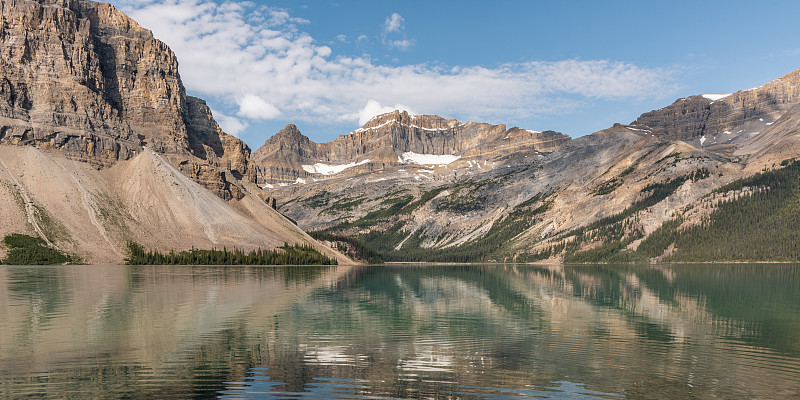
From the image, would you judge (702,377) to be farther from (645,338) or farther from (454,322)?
(454,322)

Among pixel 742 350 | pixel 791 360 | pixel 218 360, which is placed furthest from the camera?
pixel 742 350

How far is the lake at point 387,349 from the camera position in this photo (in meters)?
27.3

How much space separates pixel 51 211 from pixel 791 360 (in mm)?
207463

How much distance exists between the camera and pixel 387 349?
125 ft

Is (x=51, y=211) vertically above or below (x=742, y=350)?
above

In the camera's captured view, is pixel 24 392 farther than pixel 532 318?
No

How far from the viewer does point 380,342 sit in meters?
40.8

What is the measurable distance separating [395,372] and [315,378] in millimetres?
4681

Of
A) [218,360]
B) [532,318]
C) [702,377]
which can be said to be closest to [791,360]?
[702,377]

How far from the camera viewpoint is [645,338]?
4441cm

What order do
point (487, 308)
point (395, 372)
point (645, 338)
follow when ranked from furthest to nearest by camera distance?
point (487, 308)
point (645, 338)
point (395, 372)

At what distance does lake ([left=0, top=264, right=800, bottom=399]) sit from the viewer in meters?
27.3

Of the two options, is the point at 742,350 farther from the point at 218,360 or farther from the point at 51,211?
the point at 51,211

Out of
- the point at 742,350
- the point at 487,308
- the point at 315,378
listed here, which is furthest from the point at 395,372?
the point at 487,308
